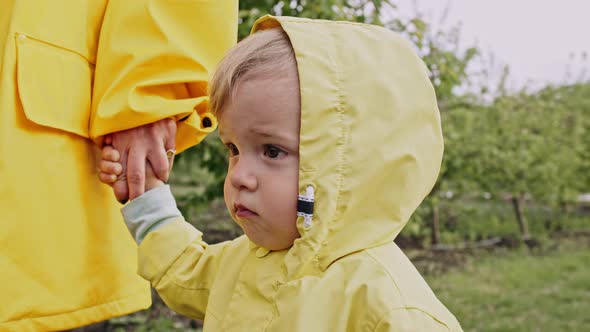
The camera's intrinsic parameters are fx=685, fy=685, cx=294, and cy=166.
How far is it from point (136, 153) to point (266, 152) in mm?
409

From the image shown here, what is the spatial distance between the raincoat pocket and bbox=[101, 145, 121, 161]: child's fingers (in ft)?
0.21

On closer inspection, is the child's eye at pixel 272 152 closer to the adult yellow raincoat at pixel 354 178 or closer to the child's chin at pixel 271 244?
the adult yellow raincoat at pixel 354 178

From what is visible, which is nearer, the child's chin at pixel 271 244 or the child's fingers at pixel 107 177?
the child's chin at pixel 271 244

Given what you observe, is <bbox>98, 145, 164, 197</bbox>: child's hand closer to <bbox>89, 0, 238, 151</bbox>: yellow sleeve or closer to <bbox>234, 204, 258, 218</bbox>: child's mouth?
<bbox>89, 0, 238, 151</bbox>: yellow sleeve

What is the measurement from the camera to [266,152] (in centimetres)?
152

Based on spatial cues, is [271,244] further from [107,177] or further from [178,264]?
[107,177]

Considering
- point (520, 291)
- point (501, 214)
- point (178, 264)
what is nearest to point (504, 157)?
point (501, 214)

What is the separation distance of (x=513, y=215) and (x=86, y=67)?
27.9ft

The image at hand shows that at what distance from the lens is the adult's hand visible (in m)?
1.74

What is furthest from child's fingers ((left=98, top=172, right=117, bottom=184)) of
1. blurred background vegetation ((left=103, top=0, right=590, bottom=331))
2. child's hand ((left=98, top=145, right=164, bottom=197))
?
blurred background vegetation ((left=103, top=0, right=590, bottom=331))

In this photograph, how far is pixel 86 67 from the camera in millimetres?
1742

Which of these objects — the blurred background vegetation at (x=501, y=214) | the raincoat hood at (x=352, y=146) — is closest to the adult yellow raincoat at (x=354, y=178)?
the raincoat hood at (x=352, y=146)

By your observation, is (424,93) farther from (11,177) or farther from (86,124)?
(11,177)

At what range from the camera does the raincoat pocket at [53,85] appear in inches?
62.8
